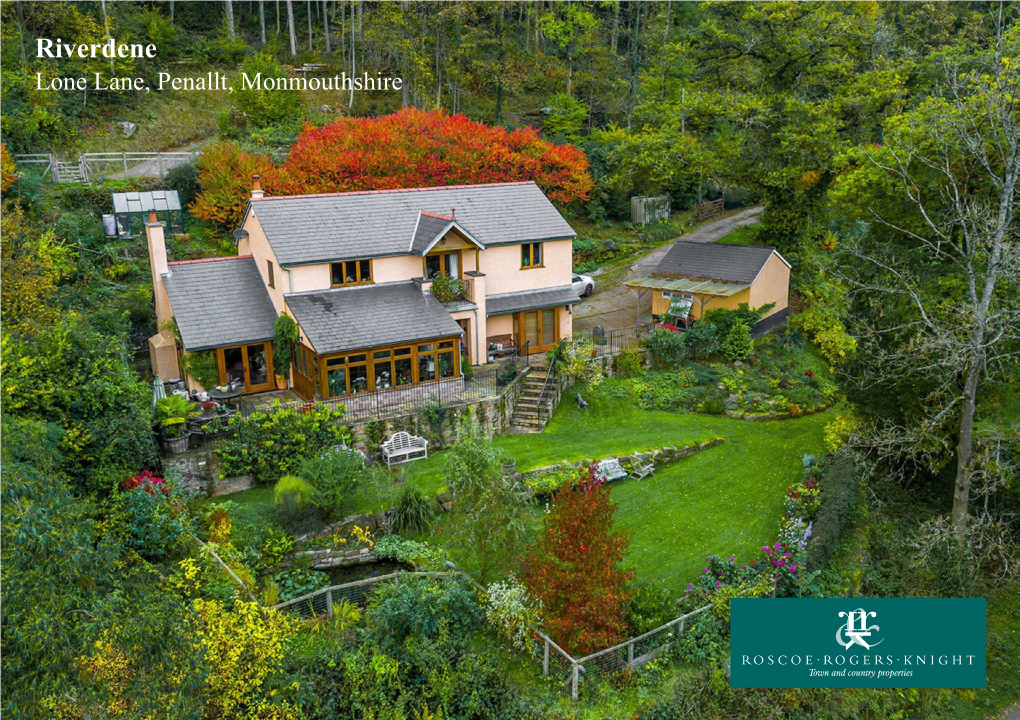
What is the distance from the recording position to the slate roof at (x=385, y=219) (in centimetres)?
2709

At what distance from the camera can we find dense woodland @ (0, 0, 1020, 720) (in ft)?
42.5

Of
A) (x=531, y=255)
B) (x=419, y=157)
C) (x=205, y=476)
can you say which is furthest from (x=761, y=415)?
(x=419, y=157)

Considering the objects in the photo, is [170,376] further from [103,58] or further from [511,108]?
[511,108]

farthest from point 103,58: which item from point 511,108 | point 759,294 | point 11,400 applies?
point 759,294

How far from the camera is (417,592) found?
17.1 m

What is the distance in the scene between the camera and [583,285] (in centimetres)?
3894

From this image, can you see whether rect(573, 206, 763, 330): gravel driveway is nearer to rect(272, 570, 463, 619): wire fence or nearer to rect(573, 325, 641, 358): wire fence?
rect(573, 325, 641, 358): wire fence

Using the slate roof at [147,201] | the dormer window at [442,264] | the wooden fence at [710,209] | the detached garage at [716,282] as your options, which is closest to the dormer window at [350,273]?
the dormer window at [442,264]

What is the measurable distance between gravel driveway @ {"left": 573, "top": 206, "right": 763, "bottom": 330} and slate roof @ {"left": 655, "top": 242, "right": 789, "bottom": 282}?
4.52 feet

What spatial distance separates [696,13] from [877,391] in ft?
175

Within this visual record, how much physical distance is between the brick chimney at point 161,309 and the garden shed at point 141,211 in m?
8.91

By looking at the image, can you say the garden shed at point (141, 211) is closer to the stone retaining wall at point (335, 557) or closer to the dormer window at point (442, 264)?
the dormer window at point (442, 264)

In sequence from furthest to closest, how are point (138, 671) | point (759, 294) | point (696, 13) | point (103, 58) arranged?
1. point (696, 13)
2. point (103, 58)
3. point (759, 294)
4. point (138, 671)

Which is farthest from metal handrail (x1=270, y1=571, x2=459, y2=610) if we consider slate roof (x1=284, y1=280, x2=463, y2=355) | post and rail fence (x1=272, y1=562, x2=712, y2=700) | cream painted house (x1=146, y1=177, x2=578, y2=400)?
slate roof (x1=284, y1=280, x2=463, y2=355)
